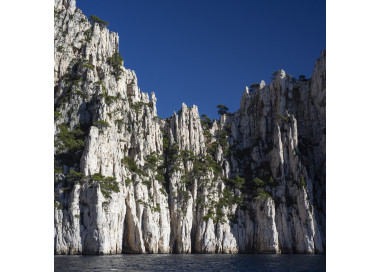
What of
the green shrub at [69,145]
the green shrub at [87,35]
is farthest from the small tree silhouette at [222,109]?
the green shrub at [69,145]

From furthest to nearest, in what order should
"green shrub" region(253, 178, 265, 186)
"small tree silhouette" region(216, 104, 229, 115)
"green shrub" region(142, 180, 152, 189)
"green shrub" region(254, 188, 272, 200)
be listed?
"small tree silhouette" region(216, 104, 229, 115) < "green shrub" region(253, 178, 265, 186) < "green shrub" region(254, 188, 272, 200) < "green shrub" region(142, 180, 152, 189)

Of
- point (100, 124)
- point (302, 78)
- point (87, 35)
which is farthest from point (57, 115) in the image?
point (302, 78)

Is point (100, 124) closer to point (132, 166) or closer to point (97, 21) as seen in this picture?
point (132, 166)

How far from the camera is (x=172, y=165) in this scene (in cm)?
5616

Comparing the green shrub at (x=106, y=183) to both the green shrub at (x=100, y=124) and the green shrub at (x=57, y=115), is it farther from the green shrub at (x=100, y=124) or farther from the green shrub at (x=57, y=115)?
the green shrub at (x=57, y=115)

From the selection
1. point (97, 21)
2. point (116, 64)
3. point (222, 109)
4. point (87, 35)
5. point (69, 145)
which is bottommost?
point (69, 145)

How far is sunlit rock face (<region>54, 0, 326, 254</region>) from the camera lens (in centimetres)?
4141

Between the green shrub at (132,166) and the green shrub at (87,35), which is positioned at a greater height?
the green shrub at (87,35)

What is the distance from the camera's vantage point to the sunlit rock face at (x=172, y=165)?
4141cm

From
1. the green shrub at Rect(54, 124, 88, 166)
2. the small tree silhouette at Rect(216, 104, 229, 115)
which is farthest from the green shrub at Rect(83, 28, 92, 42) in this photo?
the small tree silhouette at Rect(216, 104, 229, 115)

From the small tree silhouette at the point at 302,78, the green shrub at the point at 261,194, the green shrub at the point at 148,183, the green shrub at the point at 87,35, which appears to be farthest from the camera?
the small tree silhouette at the point at 302,78

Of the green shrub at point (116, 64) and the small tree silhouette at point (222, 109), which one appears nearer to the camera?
the green shrub at point (116, 64)

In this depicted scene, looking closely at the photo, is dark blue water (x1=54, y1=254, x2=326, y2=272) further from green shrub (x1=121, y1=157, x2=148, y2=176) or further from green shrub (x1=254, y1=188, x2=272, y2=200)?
green shrub (x1=254, y1=188, x2=272, y2=200)
